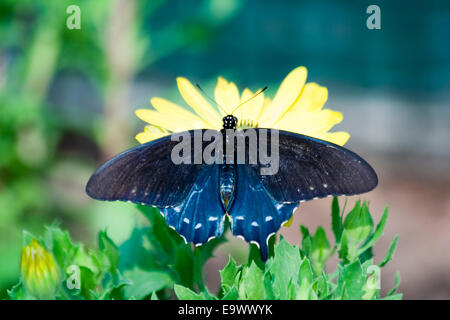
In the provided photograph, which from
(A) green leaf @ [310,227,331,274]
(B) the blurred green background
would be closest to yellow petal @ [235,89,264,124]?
(A) green leaf @ [310,227,331,274]

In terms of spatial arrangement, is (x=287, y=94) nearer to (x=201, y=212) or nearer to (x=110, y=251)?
(x=201, y=212)

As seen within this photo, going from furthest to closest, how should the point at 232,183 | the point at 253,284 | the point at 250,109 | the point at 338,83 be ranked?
the point at 338,83
the point at 250,109
the point at 232,183
the point at 253,284

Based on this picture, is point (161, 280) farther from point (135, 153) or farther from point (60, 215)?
point (60, 215)

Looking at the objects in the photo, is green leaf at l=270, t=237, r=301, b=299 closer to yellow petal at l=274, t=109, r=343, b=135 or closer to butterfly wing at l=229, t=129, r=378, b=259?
butterfly wing at l=229, t=129, r=378, b=259

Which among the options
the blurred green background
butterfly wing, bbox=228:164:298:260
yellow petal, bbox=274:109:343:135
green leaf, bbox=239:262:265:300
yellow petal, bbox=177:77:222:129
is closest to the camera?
green leaf, bbox=239:262:265:300

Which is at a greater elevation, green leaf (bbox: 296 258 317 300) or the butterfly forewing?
the butterfly forewing

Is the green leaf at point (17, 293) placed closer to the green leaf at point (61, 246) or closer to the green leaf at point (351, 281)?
the green leaf at point (61, 246)

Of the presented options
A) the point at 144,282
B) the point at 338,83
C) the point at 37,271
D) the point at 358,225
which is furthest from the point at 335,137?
the point at 338,83

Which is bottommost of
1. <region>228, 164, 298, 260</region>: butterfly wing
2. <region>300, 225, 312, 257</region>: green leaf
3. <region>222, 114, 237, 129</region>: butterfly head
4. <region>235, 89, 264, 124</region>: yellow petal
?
<region>300, 225, 312, 257</region>: green leaf
